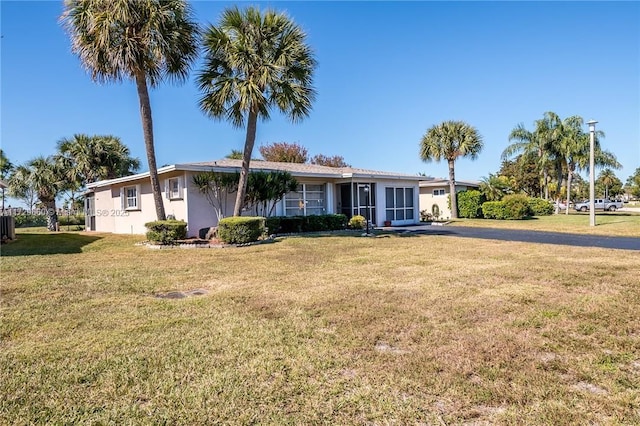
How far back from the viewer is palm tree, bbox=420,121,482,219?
25016mm

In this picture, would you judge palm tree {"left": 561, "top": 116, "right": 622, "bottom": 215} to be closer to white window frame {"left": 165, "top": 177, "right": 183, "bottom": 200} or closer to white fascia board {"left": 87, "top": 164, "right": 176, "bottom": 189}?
white window frame {"left": 165, "top": 177, "right": 183, "bottom": 200}

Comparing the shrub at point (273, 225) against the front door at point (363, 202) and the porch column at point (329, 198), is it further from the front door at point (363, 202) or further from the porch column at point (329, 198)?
the front door at point (363, 202)

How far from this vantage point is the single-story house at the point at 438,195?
28047mm

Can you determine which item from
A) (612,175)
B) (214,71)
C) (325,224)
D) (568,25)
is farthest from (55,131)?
(612,175)

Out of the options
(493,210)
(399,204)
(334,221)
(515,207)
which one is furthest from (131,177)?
(515,207)

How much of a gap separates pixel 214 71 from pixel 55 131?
687 inches

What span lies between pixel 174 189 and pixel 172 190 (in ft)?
0.48

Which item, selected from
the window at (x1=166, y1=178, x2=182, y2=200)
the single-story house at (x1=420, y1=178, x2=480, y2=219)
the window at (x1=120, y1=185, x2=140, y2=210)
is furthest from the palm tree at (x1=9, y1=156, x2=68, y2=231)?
the single-story house at (x1=420, y1=178, x2=480, y2=219)

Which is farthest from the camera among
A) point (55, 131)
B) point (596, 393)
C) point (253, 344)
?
point (55, 131)

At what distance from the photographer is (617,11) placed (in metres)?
11.8

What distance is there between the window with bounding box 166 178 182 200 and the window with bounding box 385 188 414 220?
11.4 meters

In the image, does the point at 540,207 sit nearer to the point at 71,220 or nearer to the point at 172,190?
the point at 172,190

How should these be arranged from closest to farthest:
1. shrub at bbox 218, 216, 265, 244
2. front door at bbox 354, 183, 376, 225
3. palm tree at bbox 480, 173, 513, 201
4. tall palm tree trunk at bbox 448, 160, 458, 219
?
shrub at bbox 218, 216, 265, 244 → front door at bbox 354, 183, 376, 225 → tall palm tree trunk at bbox 448, 160, 458, 219 → palm tree at bbox 480, 173, 513, 201

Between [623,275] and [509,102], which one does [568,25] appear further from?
[623,275]
